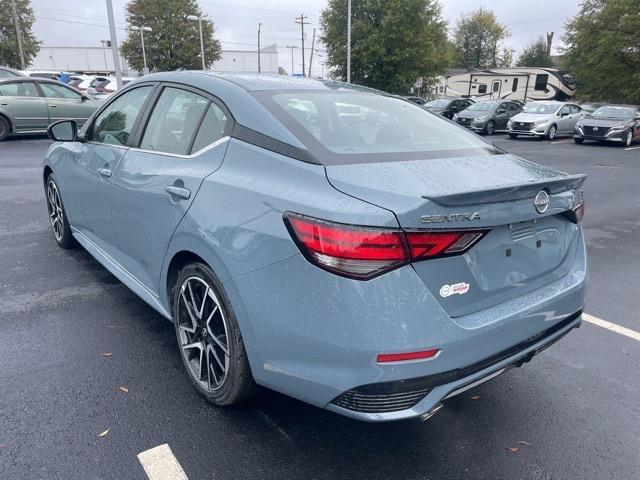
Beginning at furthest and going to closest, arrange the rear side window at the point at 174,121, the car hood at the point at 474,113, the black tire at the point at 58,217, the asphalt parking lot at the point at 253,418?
the car hood at the point at 474,113
the black tire at the point at 58,217
the rear side window at the point at 174,121
the asphalt parking lot at the point at 253,418

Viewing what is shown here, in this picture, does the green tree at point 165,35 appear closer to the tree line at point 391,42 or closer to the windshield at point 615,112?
the tree line at point 391,42

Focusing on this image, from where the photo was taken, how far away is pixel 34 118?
1311 centimetres

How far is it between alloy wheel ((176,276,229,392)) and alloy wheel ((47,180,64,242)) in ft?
8.72

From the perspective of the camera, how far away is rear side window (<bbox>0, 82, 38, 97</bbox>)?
41.4 feet

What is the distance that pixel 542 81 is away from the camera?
125 feet

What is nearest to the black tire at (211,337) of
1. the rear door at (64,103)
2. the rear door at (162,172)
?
the rear door at (162,172)

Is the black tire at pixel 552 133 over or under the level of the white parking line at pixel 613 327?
under

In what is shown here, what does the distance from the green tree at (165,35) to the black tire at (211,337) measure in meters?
57.2

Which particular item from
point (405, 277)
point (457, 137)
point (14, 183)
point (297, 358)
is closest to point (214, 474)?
point (297, 358)

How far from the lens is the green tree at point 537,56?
66.5m

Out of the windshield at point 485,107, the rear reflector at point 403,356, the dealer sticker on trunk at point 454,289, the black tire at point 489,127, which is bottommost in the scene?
the black tire at point 489,127

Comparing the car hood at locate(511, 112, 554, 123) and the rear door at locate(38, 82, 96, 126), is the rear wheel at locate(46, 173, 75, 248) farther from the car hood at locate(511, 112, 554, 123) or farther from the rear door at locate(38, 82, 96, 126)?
the car hood at locate(511, 112, 554, 123)

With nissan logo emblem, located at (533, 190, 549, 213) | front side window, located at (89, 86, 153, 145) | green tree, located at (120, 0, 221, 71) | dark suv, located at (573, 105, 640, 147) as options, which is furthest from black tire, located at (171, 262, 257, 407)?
green tree, located at (120, 0, 221, 71)

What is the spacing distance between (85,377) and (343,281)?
1.86 metres
